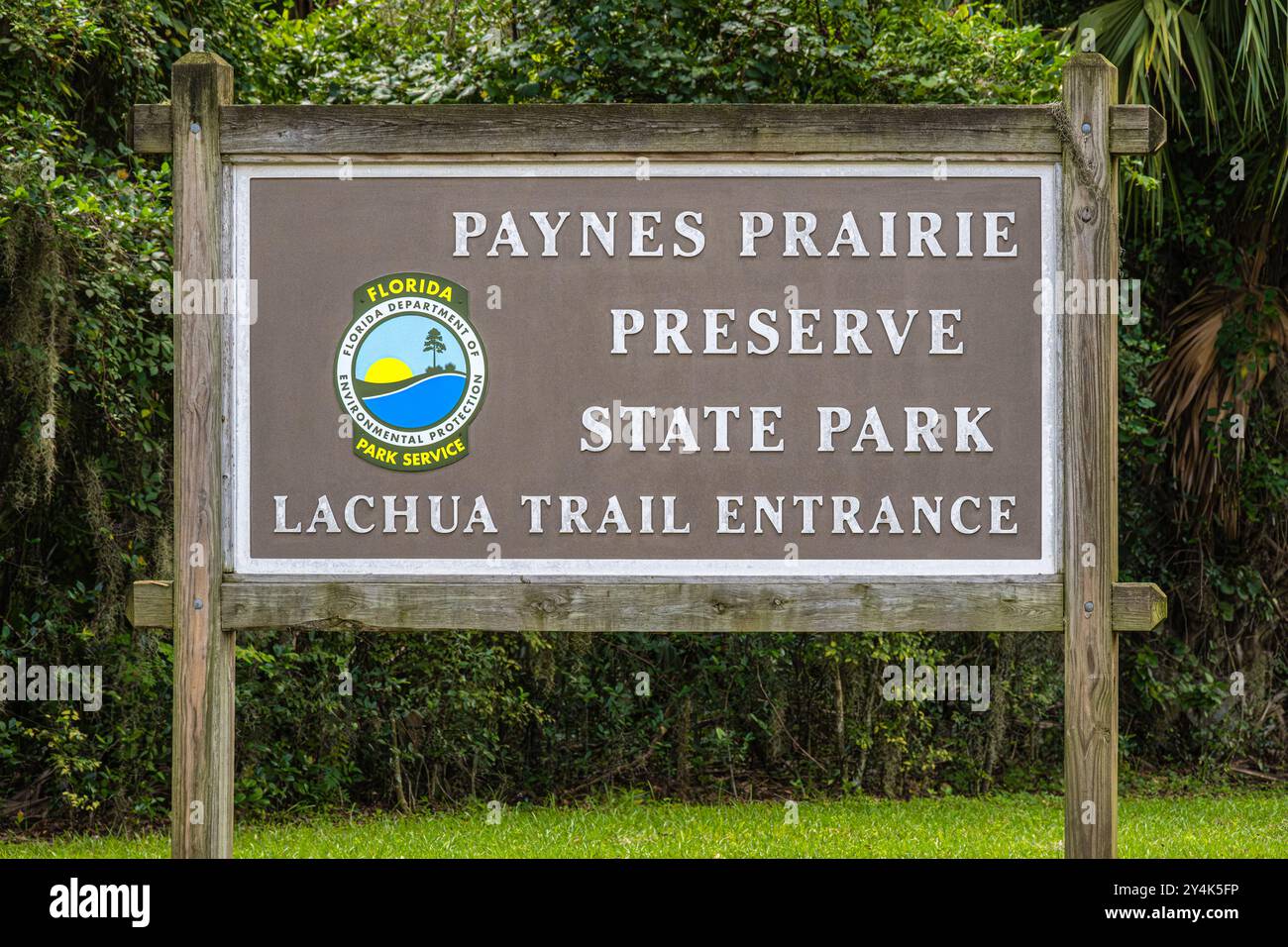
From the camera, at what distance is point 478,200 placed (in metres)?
4.04

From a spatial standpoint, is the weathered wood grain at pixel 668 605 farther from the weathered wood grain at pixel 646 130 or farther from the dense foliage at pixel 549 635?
the dense foliage at pixel 549 635

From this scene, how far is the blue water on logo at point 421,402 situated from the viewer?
3990 millimetres

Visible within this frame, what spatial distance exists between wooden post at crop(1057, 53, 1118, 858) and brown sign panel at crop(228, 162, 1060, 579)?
0.13 metres

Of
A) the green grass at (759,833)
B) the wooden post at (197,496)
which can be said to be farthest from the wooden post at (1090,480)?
the wooden post at (197,496)

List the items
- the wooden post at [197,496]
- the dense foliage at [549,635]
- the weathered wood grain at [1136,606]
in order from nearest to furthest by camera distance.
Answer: the weathered wood grain at [1136,606], the wooden post at [197,496], the dense foliage at [549,635]

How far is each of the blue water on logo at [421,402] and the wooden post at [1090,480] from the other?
1.92 m

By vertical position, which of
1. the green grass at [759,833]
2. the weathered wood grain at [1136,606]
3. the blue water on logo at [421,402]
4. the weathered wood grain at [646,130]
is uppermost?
the weathered wood grain at [646,130]

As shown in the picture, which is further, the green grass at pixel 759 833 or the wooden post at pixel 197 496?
the green grass at pixel 759 833

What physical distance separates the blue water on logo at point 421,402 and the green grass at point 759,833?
2.97 meters

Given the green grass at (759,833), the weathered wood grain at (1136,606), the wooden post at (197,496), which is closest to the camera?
the weathered wood grain at (1136,606)

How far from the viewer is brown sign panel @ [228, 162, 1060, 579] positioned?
3975 millimetres

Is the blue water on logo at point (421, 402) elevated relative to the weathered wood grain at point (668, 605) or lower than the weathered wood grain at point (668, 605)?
elevated

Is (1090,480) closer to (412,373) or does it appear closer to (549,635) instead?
(412,373)

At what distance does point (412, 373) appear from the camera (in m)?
3.98
